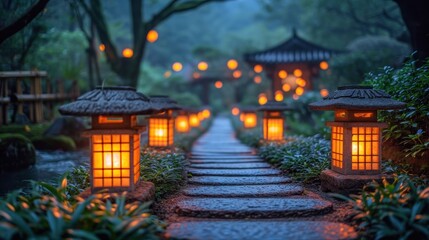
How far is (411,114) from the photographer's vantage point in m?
6.65

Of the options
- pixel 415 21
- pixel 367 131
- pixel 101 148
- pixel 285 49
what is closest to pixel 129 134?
pixel 101 148

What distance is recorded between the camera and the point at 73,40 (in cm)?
2497

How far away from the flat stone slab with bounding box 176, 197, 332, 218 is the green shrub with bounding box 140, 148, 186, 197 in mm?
755

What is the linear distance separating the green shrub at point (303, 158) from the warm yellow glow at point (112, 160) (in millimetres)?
3637

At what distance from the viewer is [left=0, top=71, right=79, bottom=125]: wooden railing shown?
12.8 metres

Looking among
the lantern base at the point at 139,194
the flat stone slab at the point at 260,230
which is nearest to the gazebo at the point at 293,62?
the lantern base at the point at 139,194

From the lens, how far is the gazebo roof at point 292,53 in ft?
73.0

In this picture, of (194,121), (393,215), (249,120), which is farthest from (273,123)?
(194,121)

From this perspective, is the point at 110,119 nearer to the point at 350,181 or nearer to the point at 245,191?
the point at 245,191

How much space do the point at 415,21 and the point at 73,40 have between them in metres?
21.9

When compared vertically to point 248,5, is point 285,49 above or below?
below

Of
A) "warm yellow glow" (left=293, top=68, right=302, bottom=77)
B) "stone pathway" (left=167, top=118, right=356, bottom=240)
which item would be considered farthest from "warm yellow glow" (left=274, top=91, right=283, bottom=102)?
"stone pathway" (left=167, top=118, right=356, bottom=240)

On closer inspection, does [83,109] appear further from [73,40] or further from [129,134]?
[73,40]

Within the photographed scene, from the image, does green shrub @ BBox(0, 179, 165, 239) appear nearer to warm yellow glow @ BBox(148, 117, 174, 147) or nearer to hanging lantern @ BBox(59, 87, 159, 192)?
hanging lantern @ BBox(59, 87, 159, 192)
